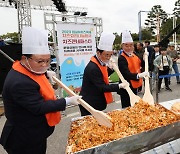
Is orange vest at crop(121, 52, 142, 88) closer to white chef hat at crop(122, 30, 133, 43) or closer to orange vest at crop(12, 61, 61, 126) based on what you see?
white chef hat at crop(122, 30, 133, 43)

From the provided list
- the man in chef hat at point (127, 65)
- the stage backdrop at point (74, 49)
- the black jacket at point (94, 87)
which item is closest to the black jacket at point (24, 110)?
the black jacket at point (94, 87)

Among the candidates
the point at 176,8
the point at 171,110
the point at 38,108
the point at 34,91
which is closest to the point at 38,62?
the point at 34,91

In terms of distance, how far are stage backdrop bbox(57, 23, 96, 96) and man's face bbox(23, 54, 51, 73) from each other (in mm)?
2736

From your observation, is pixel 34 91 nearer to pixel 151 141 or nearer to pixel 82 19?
pixel 151 141

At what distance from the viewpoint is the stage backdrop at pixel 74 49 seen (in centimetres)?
433

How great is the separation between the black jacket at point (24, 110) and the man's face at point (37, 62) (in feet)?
0.30

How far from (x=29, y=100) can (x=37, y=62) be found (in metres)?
0.28

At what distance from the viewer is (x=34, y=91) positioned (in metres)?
1.52

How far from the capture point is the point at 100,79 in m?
2.28

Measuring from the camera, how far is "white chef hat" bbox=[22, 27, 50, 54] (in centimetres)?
157

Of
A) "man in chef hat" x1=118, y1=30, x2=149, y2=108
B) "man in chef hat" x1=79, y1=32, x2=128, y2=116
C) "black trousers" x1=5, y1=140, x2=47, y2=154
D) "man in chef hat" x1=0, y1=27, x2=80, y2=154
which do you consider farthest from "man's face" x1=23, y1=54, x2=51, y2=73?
"man in chef hat" x1=118, y1=30, x2=149, y2=108

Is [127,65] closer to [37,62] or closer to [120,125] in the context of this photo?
[120,125]

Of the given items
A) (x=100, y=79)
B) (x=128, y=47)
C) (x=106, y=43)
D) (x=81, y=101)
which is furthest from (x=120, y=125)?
(x=128, y=47)

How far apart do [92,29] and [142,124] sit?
3.42 metres
